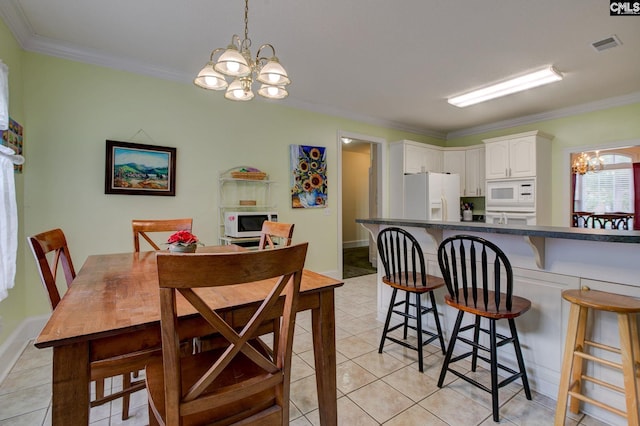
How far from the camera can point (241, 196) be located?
3.78 meters

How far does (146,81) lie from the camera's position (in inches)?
123

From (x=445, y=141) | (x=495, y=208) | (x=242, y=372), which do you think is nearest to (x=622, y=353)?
(x=242, y=372)

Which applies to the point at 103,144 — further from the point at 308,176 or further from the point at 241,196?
the point at 308,176

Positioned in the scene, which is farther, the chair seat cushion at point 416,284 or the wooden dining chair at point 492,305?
the chair seat cushion at point 416,284

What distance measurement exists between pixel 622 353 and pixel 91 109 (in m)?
4.24

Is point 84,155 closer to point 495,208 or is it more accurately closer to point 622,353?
point 622,353

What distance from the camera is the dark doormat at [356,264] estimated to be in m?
5.11

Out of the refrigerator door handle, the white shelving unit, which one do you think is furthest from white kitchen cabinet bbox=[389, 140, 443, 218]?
the white shelving unit

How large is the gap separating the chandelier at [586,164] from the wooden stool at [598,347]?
18.7 feet

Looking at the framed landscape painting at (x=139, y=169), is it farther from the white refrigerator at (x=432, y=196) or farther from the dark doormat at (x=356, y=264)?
the white refrigerator at (x=432, y=196)

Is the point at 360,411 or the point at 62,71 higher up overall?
the point at 62,71

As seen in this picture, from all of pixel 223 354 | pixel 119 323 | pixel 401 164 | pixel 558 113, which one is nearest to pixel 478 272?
pixel 223 354

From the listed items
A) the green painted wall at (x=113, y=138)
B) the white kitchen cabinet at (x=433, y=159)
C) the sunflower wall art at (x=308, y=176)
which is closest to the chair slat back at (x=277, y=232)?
the green painted wall at (x=113, y=138)

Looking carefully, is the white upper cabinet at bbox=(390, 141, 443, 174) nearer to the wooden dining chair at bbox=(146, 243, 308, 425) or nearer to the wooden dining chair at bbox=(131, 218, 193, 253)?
Result: the wooden dining chair at bbox=(131, 218, 193, 253)
